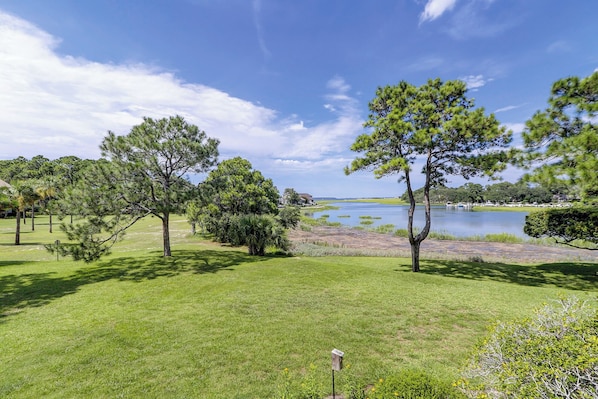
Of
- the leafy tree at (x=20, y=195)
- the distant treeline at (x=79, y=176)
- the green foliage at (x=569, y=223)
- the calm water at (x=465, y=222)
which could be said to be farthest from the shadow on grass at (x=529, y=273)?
the leafy tree at (x=20, y=195)

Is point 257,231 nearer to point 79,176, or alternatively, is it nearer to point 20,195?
point 79,176

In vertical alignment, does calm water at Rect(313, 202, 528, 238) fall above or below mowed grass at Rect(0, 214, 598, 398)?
below

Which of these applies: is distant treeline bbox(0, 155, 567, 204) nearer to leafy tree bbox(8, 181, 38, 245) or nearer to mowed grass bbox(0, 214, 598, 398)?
leafy tree bbox(8, 181, 38, 245)

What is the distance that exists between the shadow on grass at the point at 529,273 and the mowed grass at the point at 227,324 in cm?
18

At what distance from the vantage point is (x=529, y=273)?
47.5ft

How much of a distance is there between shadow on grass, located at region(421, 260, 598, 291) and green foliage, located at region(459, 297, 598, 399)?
11.9 meters

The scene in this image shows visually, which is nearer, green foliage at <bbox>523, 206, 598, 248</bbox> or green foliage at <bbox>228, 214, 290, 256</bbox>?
green foliage at <bbox>523, 206, 598, 248</bbox>

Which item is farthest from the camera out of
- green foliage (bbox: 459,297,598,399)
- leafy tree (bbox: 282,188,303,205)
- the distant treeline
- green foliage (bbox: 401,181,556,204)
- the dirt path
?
leafy tree (bbox: 282,188,303,205)

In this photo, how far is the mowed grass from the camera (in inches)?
194

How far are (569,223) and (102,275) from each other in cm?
2516

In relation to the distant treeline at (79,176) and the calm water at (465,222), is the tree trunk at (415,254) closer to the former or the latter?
the distant treeline at (79,176)

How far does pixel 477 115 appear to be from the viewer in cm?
1216

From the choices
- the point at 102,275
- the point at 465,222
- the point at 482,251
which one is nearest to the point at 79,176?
the point at 102,275

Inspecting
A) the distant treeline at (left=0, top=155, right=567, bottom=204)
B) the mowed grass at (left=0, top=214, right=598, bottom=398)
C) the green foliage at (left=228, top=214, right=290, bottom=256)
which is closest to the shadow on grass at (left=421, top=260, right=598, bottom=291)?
the mowed grass at (left=0, top=214, right=598, bottom=398)
